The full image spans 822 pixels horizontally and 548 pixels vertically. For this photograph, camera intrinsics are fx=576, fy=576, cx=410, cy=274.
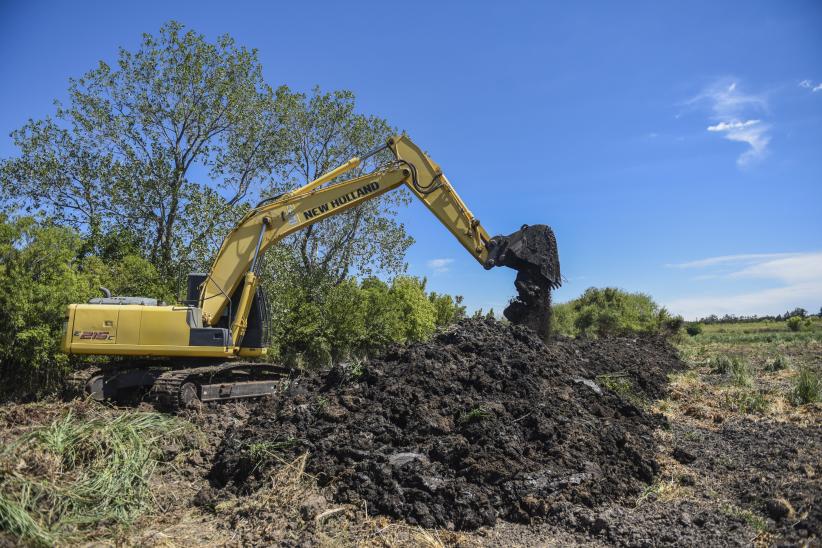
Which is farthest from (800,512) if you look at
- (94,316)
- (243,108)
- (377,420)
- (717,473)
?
(243,108)

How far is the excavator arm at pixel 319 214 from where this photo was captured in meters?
9.70

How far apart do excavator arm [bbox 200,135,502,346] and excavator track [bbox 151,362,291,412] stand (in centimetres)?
72

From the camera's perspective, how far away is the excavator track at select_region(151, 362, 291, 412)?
853 centimetres

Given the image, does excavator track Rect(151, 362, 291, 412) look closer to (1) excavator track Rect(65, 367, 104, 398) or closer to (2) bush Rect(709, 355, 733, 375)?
(1) excavator track Rect(65, 367, 104, 398)

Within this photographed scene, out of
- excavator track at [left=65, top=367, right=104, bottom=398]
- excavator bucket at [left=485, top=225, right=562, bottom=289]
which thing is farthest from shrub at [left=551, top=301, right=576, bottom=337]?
excavator track at [left=65, top=367, right=104, bottom=398]

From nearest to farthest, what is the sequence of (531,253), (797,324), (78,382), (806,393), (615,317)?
(78,382) < (806,393) < (531,253) < (615,317) < (797,324)

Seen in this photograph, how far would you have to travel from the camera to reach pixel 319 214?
10.1 meters

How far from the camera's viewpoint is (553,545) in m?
4.63

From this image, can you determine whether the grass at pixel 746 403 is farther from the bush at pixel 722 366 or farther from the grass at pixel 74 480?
the grass at pixel 74 480

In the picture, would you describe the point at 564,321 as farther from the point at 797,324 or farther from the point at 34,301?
the point at 34,301

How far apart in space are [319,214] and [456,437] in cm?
529

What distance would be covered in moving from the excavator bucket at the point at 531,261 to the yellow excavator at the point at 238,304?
0.02 meters

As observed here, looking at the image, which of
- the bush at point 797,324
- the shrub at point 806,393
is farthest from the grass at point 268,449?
the bush at point 797,324

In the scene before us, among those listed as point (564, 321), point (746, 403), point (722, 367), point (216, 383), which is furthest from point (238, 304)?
point (564, 321)
